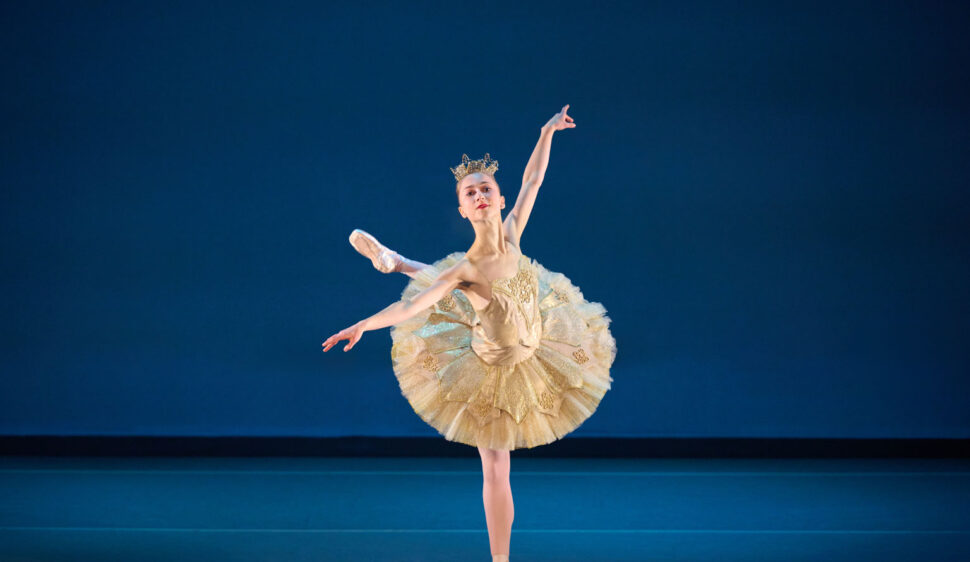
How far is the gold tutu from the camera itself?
7.60 feet

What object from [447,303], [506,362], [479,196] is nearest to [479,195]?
[479,196]

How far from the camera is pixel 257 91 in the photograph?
13.9 ft

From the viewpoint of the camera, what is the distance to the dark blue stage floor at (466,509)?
286 centimetres

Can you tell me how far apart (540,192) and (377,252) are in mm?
1637

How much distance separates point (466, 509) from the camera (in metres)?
3.37

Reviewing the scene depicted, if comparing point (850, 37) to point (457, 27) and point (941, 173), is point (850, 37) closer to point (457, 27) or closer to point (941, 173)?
point (941, 173)

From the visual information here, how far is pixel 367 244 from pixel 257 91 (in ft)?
6.24

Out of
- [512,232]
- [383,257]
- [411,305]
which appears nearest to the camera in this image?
[411,305]

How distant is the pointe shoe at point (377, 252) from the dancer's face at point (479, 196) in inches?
16.6

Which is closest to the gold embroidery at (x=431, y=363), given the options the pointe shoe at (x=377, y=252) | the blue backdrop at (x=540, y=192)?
the pointe shoe at (x=377, y=252)

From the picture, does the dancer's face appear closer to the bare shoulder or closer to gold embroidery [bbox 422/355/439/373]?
the bare shoulder

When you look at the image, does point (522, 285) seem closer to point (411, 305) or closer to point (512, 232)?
point (512, 232)

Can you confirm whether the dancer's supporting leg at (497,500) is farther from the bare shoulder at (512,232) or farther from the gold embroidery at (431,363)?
the bare shoulder at (512,232)

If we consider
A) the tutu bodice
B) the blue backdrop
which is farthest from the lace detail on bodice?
the blue backdrop
